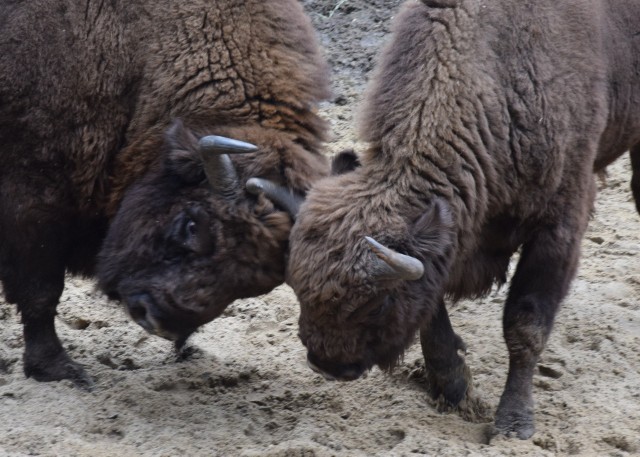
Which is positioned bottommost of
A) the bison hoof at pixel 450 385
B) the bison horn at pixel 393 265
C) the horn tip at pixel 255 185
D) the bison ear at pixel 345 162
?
the bison hoof at pixel 450 385

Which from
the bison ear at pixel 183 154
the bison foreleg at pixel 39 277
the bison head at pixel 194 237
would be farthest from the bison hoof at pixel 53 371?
the bison ear at pixel 183 154

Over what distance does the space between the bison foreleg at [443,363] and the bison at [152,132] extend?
912mm

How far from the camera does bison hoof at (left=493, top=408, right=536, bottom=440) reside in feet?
15.8

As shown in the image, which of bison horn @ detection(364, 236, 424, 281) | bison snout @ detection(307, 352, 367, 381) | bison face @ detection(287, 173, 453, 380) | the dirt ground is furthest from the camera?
the dirt ground

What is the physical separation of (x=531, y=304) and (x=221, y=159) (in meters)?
1.59

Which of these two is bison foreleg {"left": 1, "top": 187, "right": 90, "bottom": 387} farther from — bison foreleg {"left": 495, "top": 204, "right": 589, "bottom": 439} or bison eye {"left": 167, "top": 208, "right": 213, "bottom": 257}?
bison foreleg {"left": 495, "top": 204, "right": 589, "bottom": 439}

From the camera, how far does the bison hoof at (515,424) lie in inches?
190

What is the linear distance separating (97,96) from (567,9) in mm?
2279

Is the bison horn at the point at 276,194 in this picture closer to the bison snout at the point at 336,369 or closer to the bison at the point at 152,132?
the bison at the point at 152,132

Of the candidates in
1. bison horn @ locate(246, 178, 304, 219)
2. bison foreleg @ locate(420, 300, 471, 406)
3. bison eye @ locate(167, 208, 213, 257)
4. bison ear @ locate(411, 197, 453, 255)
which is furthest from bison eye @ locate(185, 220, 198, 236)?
bison foreleg @ locate(420, 300, 471, 406)

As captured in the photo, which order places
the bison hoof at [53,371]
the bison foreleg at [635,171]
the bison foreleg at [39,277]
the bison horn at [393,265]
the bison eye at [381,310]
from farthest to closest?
the bison foreleg at [635,171] → the bison hoof at [53,371] → the bison foreleg at [39,277] → the bison eye at [381,310] → the bison horn at [393,265]

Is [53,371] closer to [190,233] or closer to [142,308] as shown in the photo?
[142,308]

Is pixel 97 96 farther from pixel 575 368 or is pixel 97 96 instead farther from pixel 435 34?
pixel 575 368

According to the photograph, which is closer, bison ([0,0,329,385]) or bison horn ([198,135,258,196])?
bison horn ([198,135,258,196])
